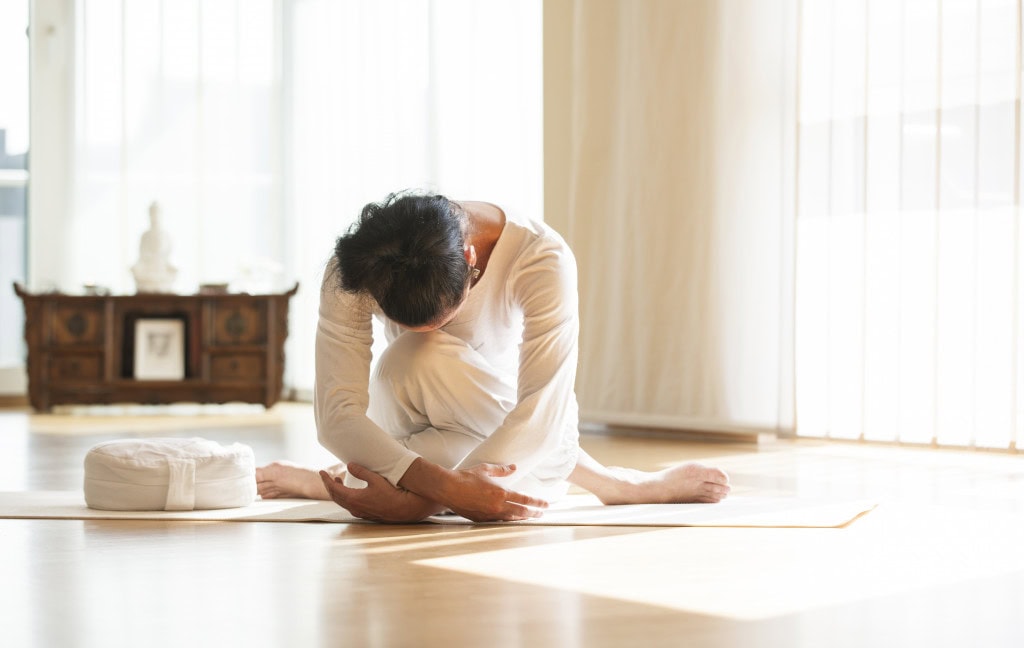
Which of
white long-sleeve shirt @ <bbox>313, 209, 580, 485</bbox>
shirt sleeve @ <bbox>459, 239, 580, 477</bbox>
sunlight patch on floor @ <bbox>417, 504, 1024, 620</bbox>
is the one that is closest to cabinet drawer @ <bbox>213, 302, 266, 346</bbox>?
white long-sleeve shirt @ <bbox>313, 209, 580, 485</bbox>

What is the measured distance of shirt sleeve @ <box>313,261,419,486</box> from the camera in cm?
214

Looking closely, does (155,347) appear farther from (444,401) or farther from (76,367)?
(444,401)

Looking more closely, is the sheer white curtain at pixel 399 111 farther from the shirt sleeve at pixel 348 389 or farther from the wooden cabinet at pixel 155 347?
the shirt sleeve at pixel 348 389

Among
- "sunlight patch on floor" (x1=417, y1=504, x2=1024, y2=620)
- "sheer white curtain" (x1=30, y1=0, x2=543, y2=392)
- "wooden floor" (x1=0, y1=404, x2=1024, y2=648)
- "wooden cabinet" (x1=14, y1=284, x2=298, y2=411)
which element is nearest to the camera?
"wooden floor" (x1=0, y1=404, x2=1024, y2=648)

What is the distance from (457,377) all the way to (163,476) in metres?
0.63

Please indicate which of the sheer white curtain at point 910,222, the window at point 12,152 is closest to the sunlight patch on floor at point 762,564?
the sheer white curtain at point 910,222

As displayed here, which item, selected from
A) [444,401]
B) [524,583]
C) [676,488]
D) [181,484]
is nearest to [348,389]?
[444,401]

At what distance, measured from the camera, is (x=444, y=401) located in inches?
89.7

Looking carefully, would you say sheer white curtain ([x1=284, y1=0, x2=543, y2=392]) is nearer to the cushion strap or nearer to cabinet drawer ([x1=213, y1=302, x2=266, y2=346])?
cabinet drawer ([x1=213, y1=302, x2=266, y2=346])

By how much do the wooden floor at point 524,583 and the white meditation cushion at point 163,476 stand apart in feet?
0.45

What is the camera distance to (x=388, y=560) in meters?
1.88

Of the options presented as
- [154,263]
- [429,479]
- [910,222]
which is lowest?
[429,479]

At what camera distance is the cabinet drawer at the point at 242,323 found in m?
5.44

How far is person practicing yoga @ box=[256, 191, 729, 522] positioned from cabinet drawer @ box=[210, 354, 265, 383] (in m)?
3.11
